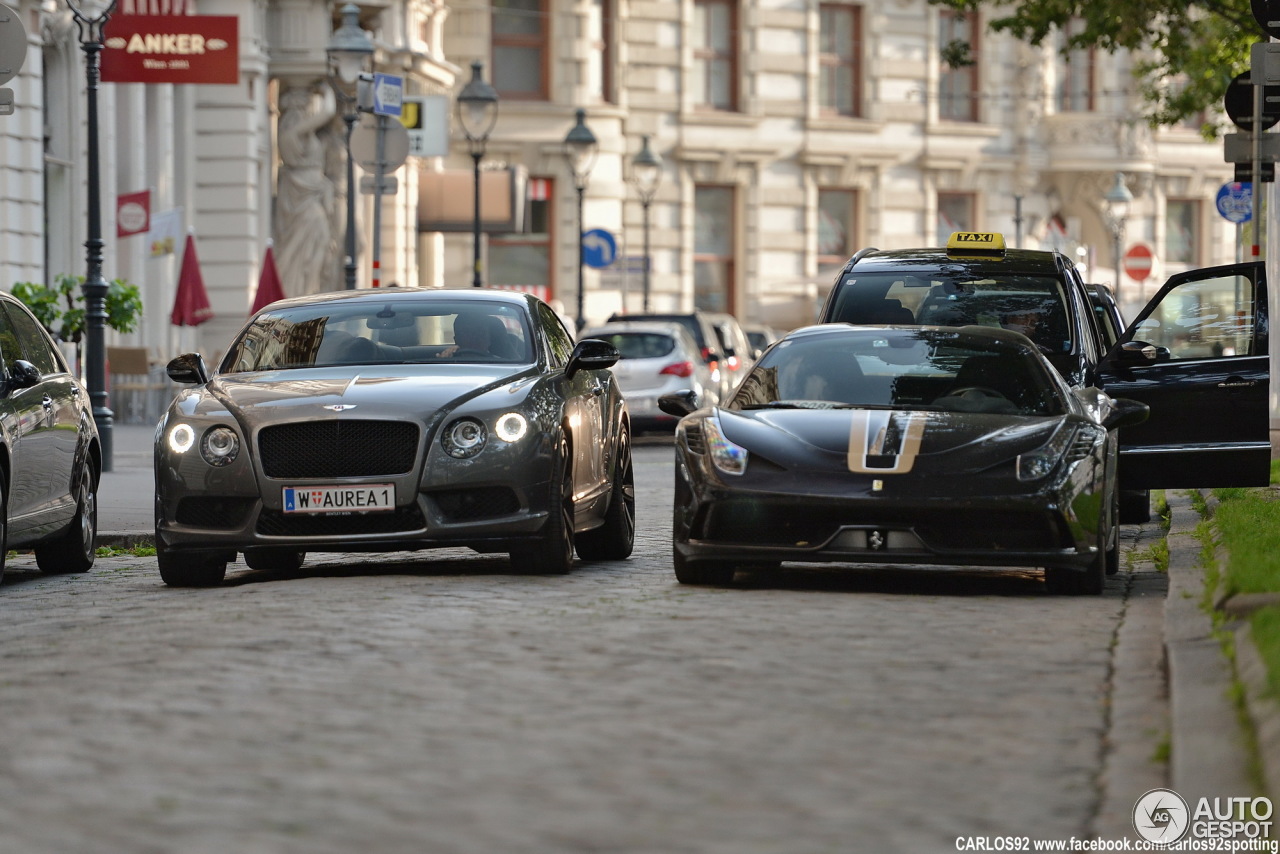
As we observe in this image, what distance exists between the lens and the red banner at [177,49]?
2561 cm

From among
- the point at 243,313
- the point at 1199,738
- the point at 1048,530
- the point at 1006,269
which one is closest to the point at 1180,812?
the point at 1199,738

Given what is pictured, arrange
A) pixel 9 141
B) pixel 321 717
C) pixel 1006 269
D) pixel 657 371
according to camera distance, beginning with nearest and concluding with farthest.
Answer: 1. pixel 321 717
2. pixel 1006 269
3. pixel 9 141
4. pixel 657 371

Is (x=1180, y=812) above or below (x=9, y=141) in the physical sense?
below

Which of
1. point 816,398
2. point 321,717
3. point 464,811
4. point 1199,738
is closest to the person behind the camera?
point 464,811

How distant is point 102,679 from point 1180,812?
3.66 m

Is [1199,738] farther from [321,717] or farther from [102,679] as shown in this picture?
[102,679]

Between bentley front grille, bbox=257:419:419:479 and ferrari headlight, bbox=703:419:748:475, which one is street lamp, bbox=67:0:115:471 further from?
ferrari headlight, bbox=703:419:748:475

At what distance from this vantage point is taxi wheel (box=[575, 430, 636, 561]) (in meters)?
13.2

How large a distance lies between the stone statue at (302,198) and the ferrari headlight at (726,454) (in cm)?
2964

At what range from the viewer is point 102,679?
7.97 meters

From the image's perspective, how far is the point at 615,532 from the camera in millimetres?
13242

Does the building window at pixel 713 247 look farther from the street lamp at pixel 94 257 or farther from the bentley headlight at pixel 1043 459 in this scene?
the bentley headlight at pixel 1043 459

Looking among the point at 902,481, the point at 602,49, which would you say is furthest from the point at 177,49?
the point at 602,49

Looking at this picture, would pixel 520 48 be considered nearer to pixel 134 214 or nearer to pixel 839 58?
pixel 839 58
